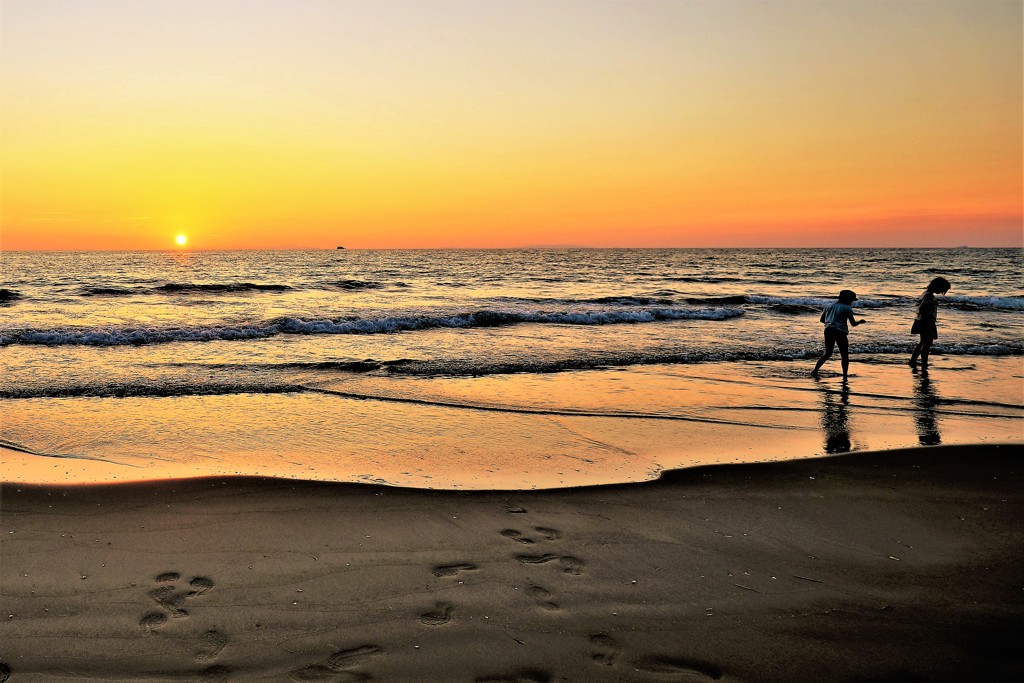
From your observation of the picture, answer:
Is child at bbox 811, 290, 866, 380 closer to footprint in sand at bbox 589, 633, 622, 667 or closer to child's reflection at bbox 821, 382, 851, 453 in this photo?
child's reflection at bbox 821, 382, 851, 453

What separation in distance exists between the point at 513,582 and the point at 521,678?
951 millimetres

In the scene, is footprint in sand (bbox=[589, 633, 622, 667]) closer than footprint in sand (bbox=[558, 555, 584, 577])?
Yes

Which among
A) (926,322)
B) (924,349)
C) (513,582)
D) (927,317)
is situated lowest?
(513,582)

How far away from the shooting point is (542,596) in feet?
13.5

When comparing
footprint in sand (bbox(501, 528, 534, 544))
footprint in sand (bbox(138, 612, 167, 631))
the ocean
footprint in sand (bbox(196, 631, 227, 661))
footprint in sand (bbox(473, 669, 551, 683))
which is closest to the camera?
footprint in sand (bbox(473, 669, 551, 683))

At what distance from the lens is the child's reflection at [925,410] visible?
848 cm

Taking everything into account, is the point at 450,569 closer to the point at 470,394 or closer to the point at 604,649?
the point at 604,649

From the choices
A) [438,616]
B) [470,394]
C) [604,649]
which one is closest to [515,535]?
[438,616]

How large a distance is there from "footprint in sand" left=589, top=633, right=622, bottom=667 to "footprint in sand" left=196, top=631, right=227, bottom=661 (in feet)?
6.50

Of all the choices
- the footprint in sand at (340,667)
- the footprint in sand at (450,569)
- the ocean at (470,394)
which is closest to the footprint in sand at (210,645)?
the footprint in sand at (340,667)

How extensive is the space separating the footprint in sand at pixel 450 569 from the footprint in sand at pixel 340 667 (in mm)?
899

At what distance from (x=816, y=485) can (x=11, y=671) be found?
20.5 ft

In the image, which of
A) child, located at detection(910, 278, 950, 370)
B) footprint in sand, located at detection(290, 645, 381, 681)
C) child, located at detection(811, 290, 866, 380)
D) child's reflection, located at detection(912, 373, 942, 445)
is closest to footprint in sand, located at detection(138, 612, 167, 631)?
footprint in sand, located at detection(290, 645, 381, 681)

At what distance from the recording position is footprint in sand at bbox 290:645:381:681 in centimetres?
334
